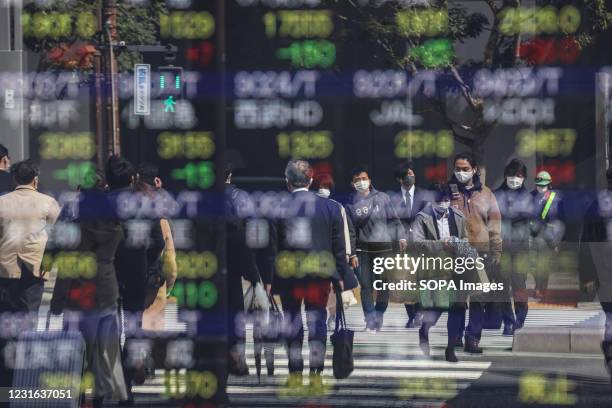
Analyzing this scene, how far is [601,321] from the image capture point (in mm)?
8094

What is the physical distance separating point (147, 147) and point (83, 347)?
1312 millimetres

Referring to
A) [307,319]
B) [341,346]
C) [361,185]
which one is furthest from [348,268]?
[361,185]

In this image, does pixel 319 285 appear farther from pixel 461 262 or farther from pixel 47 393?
pixel 47 393

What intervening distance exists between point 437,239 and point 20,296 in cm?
218

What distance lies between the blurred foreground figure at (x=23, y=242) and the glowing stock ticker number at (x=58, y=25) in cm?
67

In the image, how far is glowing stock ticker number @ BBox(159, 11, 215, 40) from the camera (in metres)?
6.16

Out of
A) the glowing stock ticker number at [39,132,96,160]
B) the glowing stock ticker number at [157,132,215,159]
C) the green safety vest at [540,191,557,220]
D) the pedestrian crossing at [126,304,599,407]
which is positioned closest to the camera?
the glowing stock ticker number at [157,132,215,159]

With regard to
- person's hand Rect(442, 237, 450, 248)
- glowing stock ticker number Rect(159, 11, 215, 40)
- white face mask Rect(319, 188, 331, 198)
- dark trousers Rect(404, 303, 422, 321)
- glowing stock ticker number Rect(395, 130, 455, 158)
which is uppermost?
glowing stock ticker number Rect(159, 11, 215, 40)

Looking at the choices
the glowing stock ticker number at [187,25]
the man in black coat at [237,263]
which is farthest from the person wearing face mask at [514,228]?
the glowing stock ticker number at [187,25]

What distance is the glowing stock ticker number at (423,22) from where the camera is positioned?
6.60 metres

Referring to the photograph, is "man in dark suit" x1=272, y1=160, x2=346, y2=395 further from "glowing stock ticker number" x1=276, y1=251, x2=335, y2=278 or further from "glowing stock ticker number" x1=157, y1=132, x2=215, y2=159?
"glowing stock ticker number" x1=157, y1=132, x2=215, y2=159

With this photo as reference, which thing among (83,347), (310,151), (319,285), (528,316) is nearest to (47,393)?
(83,347)

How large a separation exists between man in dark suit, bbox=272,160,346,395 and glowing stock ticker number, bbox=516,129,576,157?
98 cm

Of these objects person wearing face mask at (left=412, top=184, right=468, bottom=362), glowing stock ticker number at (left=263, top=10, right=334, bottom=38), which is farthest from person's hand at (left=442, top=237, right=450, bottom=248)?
glowing stock ticker number at (left=263, top=10, right=334, bottom=38)
